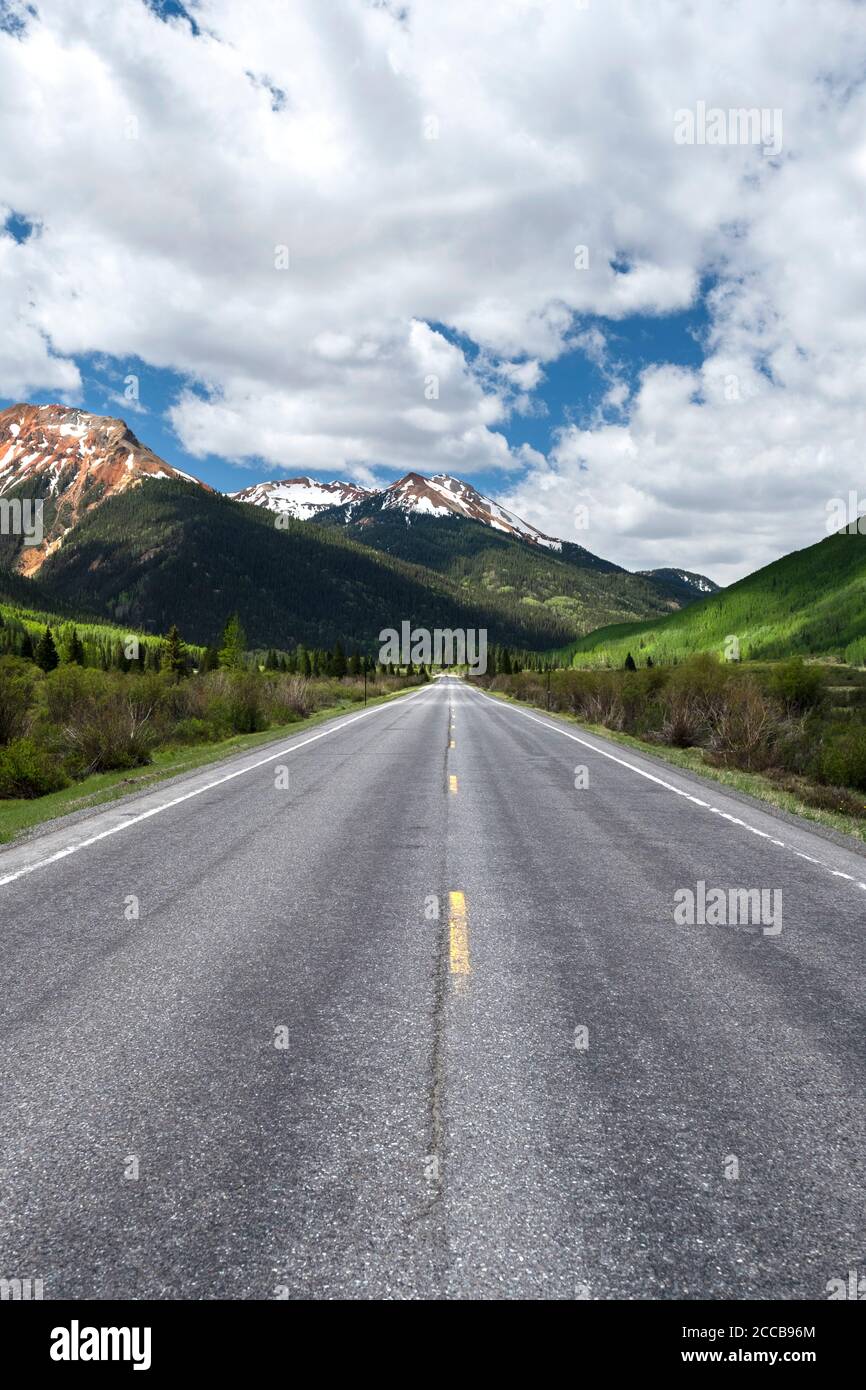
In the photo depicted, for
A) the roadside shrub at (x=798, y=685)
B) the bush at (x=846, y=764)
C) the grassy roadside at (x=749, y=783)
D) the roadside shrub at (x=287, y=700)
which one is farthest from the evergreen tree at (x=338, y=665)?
the bush at (x=846, y=764)

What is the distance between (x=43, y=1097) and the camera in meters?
3.24

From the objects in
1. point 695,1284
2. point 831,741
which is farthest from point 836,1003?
point 831,741

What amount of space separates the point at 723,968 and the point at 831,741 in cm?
1608

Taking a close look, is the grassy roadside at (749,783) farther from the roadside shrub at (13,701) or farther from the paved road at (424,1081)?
the roadside shrub at (13,701)

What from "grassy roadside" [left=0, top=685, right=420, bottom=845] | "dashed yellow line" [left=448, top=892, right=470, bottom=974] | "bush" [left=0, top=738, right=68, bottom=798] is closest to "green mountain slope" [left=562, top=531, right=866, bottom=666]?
"grassy roadside" [left=0, top=685, right=420, bottom=845]

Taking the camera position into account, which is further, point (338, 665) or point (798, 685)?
point (338, 665)

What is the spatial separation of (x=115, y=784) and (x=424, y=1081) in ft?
43.1

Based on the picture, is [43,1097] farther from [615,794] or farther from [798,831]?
[615,794]

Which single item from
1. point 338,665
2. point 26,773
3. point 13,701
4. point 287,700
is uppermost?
point 338,665

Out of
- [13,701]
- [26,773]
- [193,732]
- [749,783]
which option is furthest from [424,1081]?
[193,732]

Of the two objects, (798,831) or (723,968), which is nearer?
(723,968)

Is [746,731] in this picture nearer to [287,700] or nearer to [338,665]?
[287,700]

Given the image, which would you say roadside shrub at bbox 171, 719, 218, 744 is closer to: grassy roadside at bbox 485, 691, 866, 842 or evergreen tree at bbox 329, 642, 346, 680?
grassy roadside at bbox 485, 691, 866, 842

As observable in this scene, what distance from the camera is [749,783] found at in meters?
15.4
